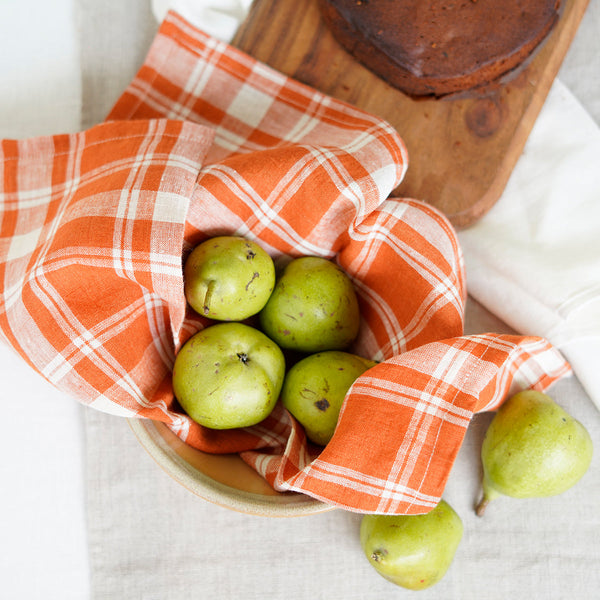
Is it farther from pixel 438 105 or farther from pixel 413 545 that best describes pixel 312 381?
pixel 438 105

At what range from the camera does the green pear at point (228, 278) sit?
55 cm

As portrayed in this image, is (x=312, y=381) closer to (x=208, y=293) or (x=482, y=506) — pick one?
(x=208, y=293)

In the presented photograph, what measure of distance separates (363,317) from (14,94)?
1.78ft

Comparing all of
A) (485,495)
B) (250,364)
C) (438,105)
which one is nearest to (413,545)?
(485,495)

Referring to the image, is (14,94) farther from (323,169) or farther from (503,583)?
(503,583)

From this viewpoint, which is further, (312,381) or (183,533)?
(183,533)

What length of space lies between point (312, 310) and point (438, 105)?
341 millimetres

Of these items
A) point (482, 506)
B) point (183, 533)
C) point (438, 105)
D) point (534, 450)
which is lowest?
point (183, 533)

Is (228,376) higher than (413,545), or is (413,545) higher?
(228,376)

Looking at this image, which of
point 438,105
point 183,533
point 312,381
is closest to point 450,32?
point 438,105

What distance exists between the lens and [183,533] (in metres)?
0.72

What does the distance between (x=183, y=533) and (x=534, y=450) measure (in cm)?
43

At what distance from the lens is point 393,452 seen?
0.54 m

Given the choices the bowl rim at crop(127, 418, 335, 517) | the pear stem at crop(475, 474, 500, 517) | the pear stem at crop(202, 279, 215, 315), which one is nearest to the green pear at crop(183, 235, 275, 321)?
the pear stem at crop(202, 279, 215, 315)
